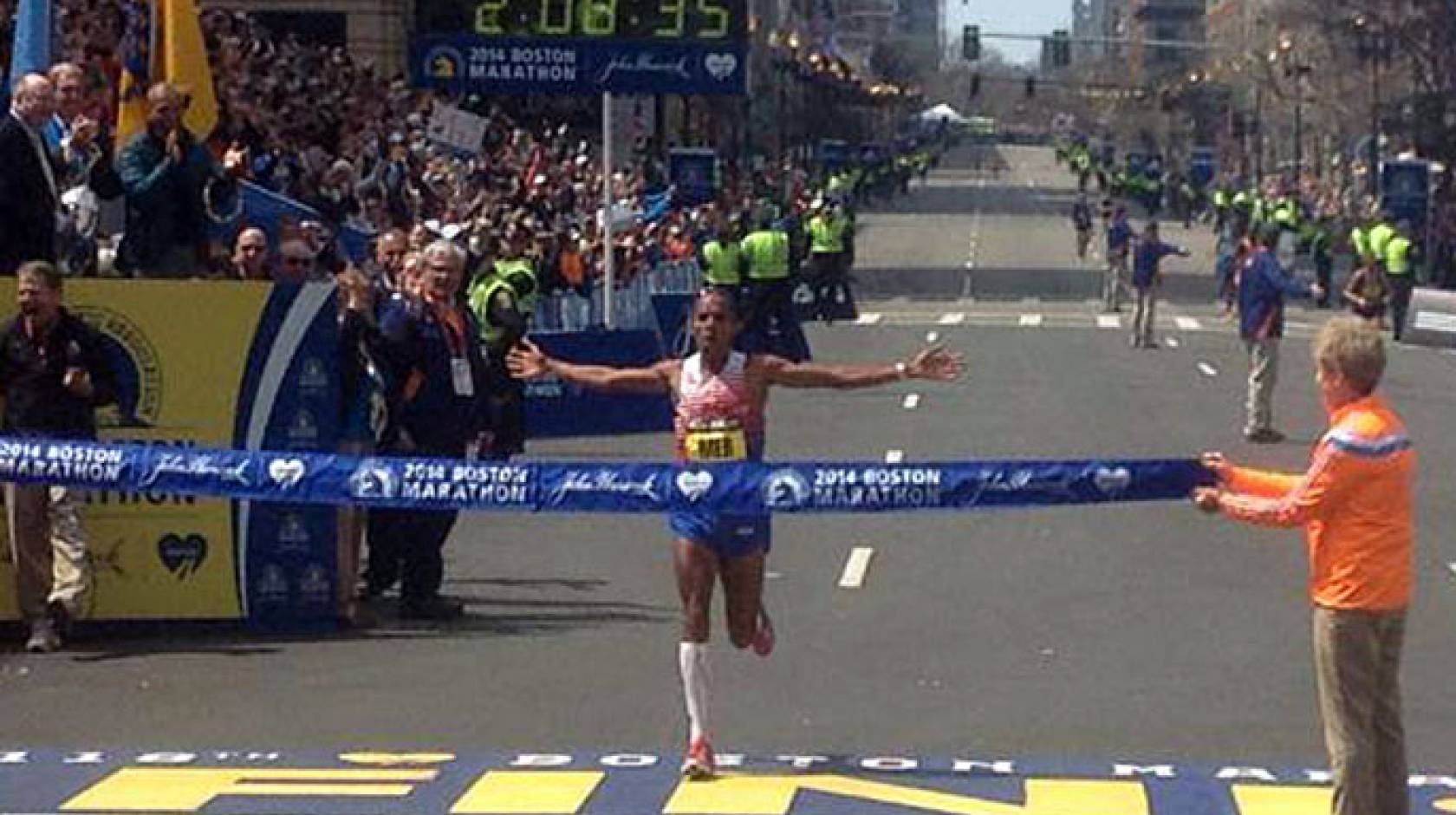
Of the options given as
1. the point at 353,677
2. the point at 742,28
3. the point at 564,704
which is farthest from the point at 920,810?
the point at 742,28

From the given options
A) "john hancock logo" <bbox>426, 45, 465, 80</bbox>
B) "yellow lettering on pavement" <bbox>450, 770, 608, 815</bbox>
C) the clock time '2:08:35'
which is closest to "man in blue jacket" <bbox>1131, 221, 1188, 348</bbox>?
the clock time '2:08:35'

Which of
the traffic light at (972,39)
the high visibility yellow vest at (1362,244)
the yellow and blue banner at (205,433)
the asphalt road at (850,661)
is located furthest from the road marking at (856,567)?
the traffic light at (972,39)

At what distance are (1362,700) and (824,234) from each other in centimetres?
3914

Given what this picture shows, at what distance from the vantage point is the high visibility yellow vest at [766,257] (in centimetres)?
3709

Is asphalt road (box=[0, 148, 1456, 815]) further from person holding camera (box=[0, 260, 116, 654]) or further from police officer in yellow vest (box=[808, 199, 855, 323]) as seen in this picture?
police officer in yellow vest (box=[808, 199, 855, 323])

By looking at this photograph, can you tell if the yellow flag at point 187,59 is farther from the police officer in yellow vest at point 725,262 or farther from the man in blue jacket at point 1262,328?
the police officer in yellow vest at point 725,262

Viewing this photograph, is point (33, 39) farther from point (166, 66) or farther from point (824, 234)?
point (824, 234)

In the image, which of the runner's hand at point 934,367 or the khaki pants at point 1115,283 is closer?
the runner's hand at point 934,367

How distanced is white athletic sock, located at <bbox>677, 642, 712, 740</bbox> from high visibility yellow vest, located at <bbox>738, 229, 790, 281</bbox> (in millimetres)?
25384

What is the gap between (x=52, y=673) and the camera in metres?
14.4

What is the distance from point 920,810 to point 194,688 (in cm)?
423

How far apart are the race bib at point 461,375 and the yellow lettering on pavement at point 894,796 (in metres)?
4.84

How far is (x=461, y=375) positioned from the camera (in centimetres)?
1611

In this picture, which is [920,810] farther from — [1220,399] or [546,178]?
[546,178]
